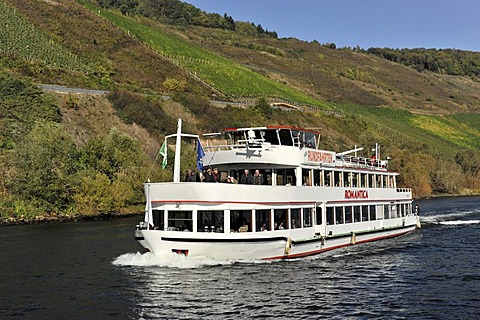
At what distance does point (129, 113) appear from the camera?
79.8 metres

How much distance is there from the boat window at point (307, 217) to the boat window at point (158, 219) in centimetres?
894

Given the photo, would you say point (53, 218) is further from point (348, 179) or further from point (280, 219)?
point (280, 219)

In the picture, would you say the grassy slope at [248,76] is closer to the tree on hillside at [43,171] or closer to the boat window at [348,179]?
the tree on hillside at [43,171]

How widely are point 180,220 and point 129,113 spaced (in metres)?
54.6

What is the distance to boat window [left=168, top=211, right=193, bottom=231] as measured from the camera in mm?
27578

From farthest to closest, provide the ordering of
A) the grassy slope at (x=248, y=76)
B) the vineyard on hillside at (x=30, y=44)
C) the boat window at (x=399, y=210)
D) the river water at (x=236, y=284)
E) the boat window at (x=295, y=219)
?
the grassy slope at (x=248, y=76) < the vineyard on hillside at (x=30, y=44) < the boat window at (x=399, y=210) < the boat window at (x=295, y=219) < the river water at (x=236, y=284)

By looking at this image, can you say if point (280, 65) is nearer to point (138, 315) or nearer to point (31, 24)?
point (31, 24)

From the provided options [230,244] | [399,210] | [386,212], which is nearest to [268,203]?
[230,244]

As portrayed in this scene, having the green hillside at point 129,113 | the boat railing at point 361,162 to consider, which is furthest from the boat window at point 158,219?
the green hillside at point 129,113

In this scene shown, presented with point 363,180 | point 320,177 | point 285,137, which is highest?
point 285,137

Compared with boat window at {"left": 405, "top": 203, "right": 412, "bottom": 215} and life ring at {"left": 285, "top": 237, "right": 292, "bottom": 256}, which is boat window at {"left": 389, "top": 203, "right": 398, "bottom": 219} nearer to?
boat window at {"left": 405, "top": 203, "right": 412, "bottom": 215}

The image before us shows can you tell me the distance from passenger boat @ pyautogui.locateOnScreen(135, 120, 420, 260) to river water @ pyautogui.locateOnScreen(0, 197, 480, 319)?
41.3 inches

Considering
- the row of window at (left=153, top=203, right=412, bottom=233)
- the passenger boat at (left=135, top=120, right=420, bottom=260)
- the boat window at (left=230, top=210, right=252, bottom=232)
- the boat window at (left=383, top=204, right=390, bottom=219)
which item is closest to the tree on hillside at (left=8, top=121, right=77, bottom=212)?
the passenger boat at (left=135, top=120, right=420, bottom=260)

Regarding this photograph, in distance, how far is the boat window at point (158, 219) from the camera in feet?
92.6
